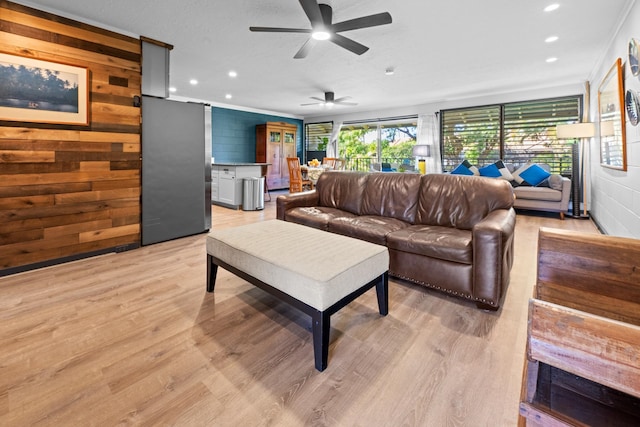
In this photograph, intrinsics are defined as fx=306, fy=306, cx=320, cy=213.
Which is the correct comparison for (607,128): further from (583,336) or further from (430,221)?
(583,336)

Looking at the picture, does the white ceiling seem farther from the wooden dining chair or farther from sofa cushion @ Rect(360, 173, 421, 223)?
sofa cushion @ Rect(360, 173, 421, 223)

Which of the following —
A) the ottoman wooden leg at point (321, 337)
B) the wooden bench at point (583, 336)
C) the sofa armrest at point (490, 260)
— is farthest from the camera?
the sofa armrest at point (490, 260)

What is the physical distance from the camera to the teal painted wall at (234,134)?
8.30m

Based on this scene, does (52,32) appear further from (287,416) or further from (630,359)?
(630,359)

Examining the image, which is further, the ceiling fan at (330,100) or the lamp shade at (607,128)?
the ceiling fan at (330,100)

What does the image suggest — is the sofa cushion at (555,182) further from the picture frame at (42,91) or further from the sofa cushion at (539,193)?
the picture frame at (42,91)

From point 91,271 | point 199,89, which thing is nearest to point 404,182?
point 91,271

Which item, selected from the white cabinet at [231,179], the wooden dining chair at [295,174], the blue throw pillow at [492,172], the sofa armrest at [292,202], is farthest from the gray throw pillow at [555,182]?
the white cabinet at [231,179]

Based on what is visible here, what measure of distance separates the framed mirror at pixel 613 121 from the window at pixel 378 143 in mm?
4598

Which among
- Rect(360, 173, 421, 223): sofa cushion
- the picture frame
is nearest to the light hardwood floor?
Rect(360, 173, 421, 223): sofa cushion

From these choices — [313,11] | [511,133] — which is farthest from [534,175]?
[313,11]

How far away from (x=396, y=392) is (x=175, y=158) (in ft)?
11.5

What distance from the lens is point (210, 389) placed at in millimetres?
1371

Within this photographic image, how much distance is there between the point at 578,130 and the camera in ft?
16.2
